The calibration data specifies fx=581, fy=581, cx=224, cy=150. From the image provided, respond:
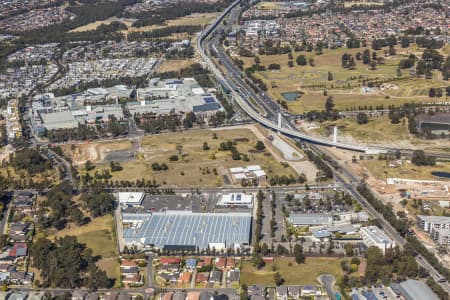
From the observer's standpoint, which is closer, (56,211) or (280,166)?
(56,211)

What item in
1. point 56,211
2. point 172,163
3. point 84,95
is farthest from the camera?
point 84,95

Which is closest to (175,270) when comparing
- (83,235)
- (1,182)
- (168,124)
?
(83,235)

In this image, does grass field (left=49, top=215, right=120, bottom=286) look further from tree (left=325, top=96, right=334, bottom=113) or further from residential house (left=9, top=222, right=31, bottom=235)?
tree (left=325, top=96, right=334, bottom=113)

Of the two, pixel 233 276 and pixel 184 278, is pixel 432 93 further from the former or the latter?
pixel 184 278

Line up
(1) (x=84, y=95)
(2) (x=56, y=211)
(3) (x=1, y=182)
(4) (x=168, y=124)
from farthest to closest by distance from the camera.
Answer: (1) (x=84, y=95), (4) (x=168, y=124), (3) (x=1, y=182), (2) (x=56, y=211)

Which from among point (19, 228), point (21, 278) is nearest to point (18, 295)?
point (21, 278)

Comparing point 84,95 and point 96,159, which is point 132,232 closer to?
point 96,159
